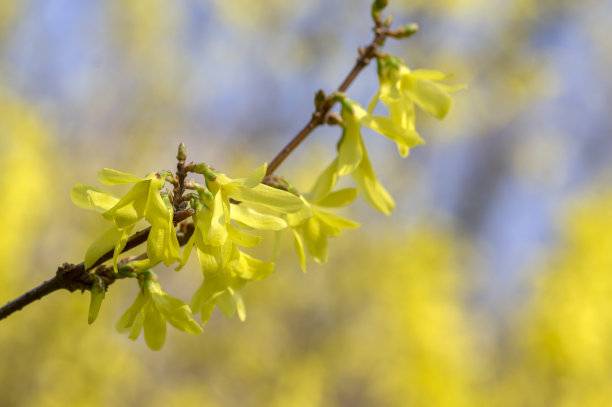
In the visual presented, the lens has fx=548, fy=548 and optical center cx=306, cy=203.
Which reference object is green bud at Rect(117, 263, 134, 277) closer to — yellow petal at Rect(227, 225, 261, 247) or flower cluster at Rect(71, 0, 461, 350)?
flower cluster at Rect(71, 0, 461, 350)

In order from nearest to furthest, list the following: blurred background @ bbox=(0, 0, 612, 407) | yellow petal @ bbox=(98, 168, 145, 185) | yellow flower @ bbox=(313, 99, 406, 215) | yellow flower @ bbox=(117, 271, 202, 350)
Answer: yellow petal @ bbox=(98, 168, 145, 185), yellow flower @ bbox=(117, 271, 202, 350), yellow flower @ bbox=(313, 99, 406, 215), blurred background @ bbox=(0, 0, 612, 407)

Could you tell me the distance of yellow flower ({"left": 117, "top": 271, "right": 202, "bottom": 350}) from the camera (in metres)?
0.91

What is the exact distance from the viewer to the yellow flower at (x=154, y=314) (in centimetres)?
91

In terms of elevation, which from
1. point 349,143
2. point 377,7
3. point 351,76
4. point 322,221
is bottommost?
point 322,221

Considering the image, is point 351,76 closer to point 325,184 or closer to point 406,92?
point 406,92

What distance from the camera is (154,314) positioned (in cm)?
96

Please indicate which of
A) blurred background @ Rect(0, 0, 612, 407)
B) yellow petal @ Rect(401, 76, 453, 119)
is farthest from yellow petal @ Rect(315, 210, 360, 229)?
blurred background @ Rect(0, 0, 612, 407)

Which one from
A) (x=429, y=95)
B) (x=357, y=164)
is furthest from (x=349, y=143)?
(x=429, y=95)

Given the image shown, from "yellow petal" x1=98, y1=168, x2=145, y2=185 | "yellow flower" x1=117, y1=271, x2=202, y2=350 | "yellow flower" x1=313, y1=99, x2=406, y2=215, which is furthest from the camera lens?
"yellow flower" x1=313, y1=99, x2=406, y2=215

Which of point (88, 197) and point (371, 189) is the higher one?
point (371, 189)

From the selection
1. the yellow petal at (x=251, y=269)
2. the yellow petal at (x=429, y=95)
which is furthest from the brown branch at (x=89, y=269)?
the yellow petal at (x=429, y=95)

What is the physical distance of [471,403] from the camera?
4039 millimetres

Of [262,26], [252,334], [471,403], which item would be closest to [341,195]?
[471,403]

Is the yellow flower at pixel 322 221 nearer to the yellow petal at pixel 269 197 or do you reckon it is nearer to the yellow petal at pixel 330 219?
the yellow petal at pixel 330 219
